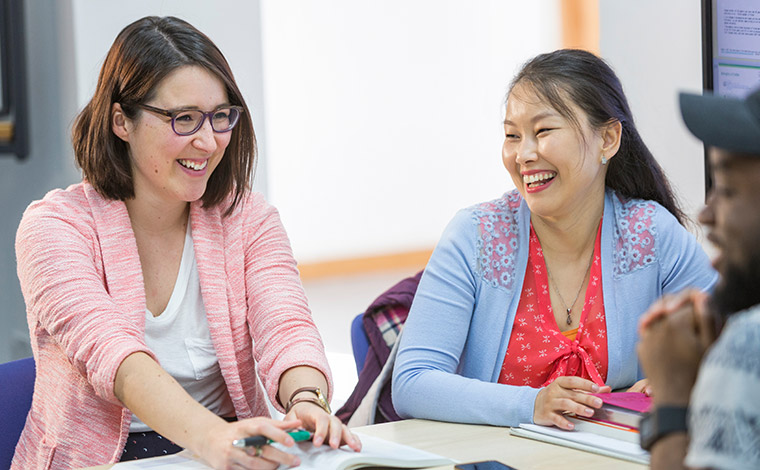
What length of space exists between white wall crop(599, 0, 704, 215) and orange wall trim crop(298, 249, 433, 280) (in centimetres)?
140

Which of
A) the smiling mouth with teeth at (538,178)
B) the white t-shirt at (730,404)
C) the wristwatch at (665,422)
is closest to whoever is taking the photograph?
the white t-shirt at (730,404)

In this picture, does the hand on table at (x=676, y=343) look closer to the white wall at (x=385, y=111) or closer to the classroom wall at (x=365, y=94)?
the classroom wall at (x=365, y=94)

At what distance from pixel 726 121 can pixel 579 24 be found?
3.68 meters

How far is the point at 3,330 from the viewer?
3.16 metres

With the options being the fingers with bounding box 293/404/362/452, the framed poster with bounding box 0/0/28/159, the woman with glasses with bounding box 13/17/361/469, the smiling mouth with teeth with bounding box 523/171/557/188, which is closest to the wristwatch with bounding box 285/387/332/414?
the woman with glasses with bounding box 13/17/361/469

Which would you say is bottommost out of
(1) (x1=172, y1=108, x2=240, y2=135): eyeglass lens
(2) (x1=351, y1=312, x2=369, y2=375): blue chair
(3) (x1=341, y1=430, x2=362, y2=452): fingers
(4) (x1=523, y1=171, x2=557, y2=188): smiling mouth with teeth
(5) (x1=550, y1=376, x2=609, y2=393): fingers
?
(2) (x1=351, y1=312, x2=369, y2=375): blue chair

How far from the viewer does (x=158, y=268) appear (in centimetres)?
188

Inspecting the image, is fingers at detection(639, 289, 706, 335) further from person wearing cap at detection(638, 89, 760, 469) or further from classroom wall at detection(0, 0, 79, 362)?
classroom wall at detection(0, 0, 79, 362)

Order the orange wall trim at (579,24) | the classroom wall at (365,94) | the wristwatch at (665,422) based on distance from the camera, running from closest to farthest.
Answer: the wristwatch at (665,422) < the classroom wall at (365,94) < the orange wall trim at (579,24)

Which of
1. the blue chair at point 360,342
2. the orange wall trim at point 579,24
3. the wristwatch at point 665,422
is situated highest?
the orange wall trim at point 579,24

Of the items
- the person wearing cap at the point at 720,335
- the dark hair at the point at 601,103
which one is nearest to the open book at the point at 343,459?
the person wearing cap at the point at 720,335

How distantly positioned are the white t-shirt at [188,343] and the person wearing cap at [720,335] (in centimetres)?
114

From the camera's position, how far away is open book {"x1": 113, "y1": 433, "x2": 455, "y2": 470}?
1.32 m

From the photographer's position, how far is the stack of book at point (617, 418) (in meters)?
1.42
